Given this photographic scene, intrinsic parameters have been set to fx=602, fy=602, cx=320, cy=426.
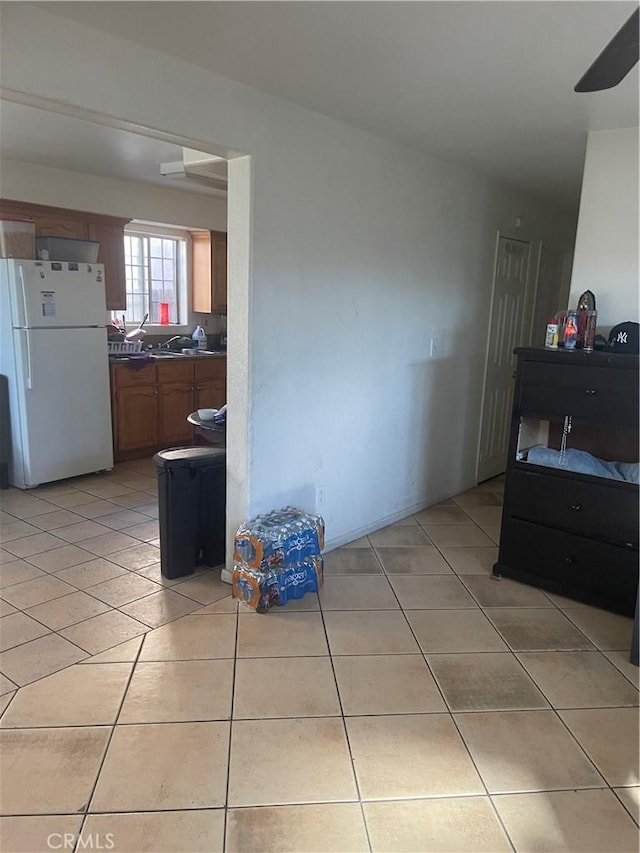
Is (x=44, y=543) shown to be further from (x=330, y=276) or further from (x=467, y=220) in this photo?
(x=467, y=220)

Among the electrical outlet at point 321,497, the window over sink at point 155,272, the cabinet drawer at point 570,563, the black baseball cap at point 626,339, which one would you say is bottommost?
the cabinet drawer at point 570,563

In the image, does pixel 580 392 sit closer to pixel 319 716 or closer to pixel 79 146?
pixel 319 716

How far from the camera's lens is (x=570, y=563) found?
10.00ft

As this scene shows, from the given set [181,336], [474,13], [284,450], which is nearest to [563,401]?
[284,450]

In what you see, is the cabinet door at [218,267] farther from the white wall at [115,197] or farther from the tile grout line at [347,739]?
the tile grout line at [347,739]

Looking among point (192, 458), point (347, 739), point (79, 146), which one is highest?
point (79, 146)

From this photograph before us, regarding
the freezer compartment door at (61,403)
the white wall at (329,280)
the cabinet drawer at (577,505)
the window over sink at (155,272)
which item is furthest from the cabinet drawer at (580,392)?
the window over sink at (155,272)

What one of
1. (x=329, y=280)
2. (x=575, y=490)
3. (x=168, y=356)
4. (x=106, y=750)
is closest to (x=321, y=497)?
(x=329, y=280)

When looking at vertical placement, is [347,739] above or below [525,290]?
below

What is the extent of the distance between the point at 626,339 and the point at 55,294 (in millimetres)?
3723

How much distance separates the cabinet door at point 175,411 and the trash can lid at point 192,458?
2.29 meters

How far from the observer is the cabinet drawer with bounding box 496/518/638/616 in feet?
9.46

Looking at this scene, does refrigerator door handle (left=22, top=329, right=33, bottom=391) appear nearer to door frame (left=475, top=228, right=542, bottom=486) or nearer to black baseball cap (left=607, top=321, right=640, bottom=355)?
door frame (left=475, top=228, right=542, bottom=486)

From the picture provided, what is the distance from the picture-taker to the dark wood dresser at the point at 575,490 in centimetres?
283
